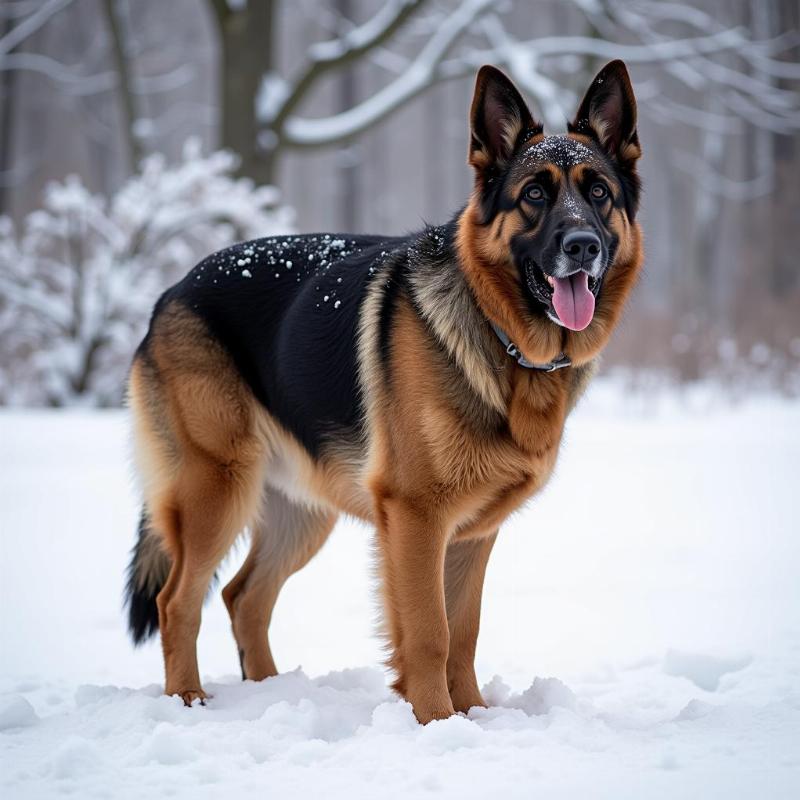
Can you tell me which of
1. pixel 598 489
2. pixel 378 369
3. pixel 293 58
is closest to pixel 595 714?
pixel 378 369

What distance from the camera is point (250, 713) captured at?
3.36 meters

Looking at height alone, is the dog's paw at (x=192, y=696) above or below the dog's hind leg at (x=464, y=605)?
below

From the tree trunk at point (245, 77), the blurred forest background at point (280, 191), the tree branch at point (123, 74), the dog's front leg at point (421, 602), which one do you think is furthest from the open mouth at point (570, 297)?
the tree branch at point (123, 74)

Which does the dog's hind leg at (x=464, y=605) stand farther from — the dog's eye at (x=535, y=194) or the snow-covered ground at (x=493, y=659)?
the dog's eye at (x=535, y=194)

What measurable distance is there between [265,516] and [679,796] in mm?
2399

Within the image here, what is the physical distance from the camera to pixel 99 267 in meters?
10.6

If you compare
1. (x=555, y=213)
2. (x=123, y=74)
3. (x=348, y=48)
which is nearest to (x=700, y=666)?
(x=555, y=213)

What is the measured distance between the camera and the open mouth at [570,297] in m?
3.11

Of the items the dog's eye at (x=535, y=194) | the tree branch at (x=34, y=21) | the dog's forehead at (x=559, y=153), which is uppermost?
the tree branch at (x=34, y=21)

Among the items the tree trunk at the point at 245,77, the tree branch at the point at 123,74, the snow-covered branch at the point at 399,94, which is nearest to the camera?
the tree trunk at the point at 245,77

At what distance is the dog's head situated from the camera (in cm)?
310

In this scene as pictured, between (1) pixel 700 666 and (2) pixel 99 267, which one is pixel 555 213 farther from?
(2) pixel 99 267

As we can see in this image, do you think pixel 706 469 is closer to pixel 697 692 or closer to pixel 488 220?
pixel 697 692

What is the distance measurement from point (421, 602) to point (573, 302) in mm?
1163
